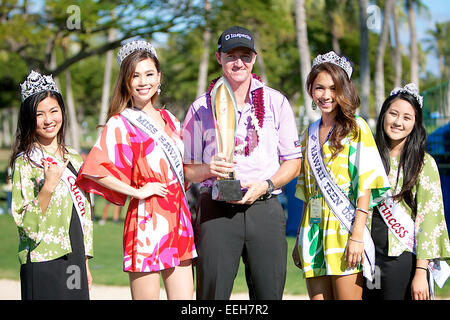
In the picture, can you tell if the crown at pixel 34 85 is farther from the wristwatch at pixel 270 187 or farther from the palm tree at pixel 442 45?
the palm tree at pixel 442 45

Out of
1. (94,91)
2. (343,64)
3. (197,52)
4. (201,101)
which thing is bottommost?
(201,101)

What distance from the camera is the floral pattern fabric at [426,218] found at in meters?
3.22

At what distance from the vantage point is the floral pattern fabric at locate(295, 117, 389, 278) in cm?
307

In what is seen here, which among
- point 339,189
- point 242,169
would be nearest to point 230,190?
point 242,169

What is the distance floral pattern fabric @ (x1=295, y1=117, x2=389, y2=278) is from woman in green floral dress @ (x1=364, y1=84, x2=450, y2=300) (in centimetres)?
22

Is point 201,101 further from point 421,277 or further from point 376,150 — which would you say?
point 421,277

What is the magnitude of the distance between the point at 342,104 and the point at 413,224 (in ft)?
2.84

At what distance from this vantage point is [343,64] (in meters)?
3.22

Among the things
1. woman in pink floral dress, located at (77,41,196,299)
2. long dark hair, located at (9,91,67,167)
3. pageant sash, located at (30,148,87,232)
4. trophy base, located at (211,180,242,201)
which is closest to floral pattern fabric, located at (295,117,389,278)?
trophy base, located at (211,180,242,201)

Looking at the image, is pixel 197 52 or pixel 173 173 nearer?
pixel 173 173

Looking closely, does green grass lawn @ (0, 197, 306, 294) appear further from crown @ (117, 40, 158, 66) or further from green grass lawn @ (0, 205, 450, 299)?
crown @ (117, 40, 158, 66)

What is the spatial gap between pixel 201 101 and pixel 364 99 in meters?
12.5

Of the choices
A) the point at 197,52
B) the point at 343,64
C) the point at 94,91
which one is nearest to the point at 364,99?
the point at 197,52
